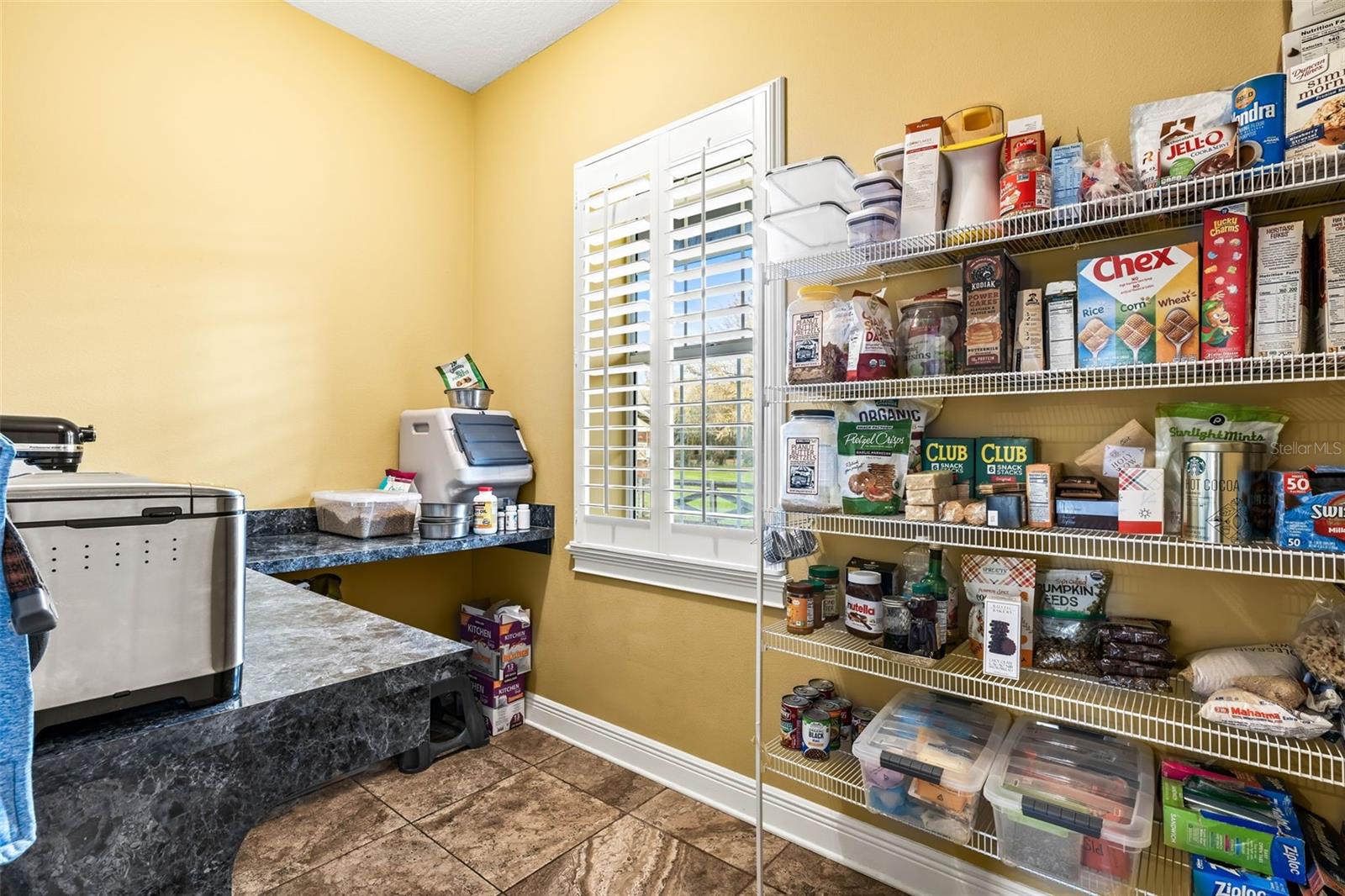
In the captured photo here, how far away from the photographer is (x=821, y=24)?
205 cm

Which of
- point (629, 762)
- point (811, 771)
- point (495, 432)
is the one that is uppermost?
point (495, 432)

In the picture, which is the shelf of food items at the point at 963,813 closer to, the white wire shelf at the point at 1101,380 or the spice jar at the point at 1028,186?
the white wire shelf at the point at 1101,380

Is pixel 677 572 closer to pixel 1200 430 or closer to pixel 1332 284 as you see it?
pixel 1200 430

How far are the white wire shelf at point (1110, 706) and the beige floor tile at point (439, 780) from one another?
145cm

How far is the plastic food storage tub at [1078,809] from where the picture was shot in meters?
1.29

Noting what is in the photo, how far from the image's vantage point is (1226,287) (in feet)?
4.09

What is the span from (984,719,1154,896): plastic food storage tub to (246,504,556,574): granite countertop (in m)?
1.92

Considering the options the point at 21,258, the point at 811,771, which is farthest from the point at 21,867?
the point at 21,258

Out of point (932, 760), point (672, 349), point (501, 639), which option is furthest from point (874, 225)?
point (501, 639)

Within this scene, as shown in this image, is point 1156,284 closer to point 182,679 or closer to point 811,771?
point 811,771

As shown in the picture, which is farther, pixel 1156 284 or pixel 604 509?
pixel 604 509

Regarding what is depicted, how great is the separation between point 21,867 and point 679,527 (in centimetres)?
186

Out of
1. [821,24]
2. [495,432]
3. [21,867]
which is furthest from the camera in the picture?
[495,432]

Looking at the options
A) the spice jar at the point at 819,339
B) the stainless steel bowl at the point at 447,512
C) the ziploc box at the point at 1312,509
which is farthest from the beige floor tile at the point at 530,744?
the ziploc box at the point at 1312,509
